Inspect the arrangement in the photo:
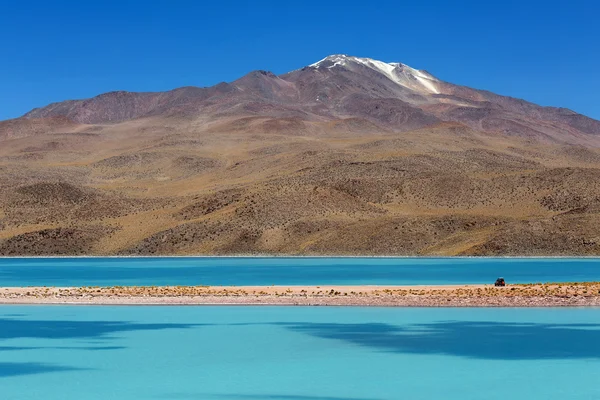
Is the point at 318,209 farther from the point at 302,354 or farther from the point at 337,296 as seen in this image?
the point at 302,354

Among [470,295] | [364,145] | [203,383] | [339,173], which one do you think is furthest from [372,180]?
[203,383]

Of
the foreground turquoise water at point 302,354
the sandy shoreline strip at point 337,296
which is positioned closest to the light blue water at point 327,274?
the sandy shoreline strip at point 337,296

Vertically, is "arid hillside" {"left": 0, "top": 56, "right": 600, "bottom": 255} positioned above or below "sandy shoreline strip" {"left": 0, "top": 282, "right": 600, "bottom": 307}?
above

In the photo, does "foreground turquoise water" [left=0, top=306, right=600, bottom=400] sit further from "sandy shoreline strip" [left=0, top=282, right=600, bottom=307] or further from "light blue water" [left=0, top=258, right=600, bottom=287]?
"light blue water" [left=0, top=258, right=600, bottom=287]

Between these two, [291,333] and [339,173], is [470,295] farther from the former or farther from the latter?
[339,173]

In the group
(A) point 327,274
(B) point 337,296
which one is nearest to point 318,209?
(A) point 327,274

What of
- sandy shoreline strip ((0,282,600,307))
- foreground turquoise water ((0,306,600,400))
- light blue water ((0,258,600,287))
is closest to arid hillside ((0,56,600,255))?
light blue water ((0,258,600,287))
